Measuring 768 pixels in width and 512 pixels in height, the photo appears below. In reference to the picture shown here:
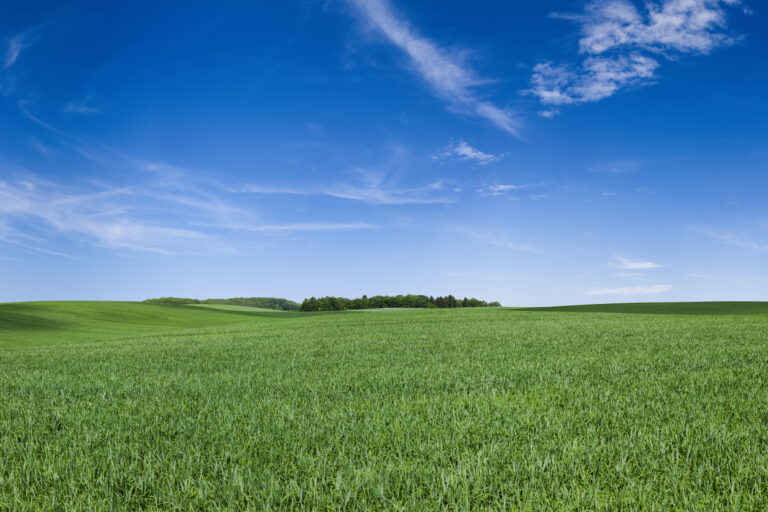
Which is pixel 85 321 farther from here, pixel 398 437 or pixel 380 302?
pixel 380 302

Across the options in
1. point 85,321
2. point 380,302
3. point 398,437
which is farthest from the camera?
point 380,302

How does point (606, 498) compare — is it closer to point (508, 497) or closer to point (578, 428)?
point (508, 497)

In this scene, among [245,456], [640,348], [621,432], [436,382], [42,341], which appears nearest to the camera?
[245,456]

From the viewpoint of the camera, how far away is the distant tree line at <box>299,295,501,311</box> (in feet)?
312

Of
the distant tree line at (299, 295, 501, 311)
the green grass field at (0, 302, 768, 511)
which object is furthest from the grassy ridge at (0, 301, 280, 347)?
the distant tree line at (299, 295, 501, 311)

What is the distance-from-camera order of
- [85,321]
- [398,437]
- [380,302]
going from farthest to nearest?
1. [380,302]
2. [85,321]
3. [398,437]

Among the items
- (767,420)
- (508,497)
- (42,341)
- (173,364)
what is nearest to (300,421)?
(508,497)

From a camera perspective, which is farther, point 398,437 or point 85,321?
point 85,321

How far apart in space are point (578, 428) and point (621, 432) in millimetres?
379

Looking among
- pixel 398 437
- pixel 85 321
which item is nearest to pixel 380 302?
pixel 85 321

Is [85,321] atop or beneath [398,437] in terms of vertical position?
beneath

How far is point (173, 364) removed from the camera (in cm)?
970

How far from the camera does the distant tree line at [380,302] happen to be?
3740 inches

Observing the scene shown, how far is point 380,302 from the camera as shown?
314 ft
